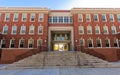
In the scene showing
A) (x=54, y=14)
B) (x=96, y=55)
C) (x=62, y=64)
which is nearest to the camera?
(x=62, y=64)

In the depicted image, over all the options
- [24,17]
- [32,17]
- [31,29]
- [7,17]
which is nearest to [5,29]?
[7,17]

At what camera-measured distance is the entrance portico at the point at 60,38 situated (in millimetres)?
25984

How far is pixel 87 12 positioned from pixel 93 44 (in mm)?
7433

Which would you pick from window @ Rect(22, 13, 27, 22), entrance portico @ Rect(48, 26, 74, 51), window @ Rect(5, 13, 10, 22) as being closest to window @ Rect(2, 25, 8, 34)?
window @ Rect(5, 13, 10, 22)

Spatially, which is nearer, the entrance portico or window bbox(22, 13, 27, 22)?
the entrance portico

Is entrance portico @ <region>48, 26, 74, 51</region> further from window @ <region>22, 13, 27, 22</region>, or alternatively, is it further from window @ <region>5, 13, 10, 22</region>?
window @ <region>5, 13, 10, 22</region>

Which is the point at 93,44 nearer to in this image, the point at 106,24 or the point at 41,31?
the point at 106,24

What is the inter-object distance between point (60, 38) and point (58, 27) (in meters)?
2.92

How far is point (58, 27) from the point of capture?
85.1ft

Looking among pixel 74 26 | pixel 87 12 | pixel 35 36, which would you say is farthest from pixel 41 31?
pixel 87 12

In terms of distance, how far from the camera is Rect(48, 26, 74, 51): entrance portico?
1023 inches

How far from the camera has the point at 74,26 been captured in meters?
25.6

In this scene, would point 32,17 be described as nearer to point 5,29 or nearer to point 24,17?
point 24,17

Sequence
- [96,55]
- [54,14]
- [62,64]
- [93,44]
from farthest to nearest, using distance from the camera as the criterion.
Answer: [54,14]
[93,44]
[96,55]
[62,64]
